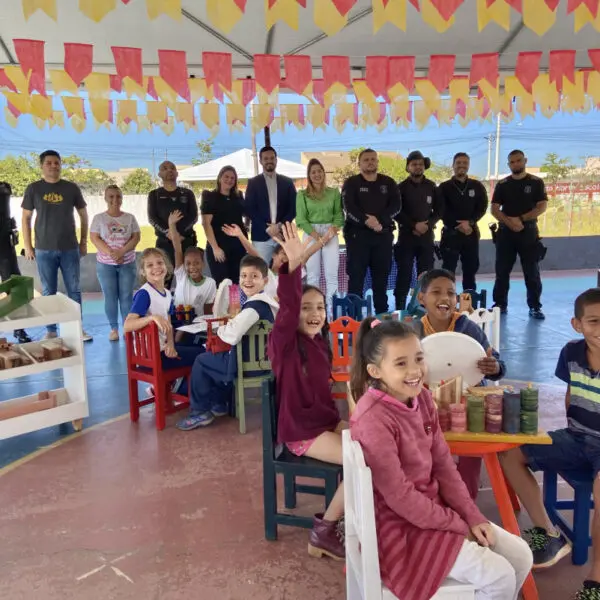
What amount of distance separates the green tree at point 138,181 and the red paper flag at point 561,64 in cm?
1071

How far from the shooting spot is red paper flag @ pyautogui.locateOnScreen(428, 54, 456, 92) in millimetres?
5957

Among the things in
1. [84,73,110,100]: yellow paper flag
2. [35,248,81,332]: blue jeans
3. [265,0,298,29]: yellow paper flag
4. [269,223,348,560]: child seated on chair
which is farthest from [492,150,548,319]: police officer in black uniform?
[269,223,348,560]: child seated on chair

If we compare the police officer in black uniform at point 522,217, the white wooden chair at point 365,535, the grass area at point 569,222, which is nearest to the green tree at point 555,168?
the grass area at point 569,222

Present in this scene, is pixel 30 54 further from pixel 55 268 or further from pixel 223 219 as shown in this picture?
pixel 223 219

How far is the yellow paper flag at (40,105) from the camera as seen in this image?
6.28 meters

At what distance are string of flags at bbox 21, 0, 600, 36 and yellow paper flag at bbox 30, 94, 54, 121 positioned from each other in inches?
110

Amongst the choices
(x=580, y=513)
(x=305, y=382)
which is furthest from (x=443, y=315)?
(x=580, y=513)

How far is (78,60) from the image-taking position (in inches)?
200

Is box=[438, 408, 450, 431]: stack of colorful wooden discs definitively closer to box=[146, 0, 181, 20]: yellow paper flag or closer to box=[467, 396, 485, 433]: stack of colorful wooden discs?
box=[467, 396, 485, 433]: stack of colorful wooden discs

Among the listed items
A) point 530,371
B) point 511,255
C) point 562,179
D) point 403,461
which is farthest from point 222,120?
point 562,179

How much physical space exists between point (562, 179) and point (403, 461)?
11.7m

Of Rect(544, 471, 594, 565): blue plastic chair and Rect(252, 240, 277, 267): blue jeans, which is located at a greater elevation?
Rect(252, 240, 277, 267): blue jeans

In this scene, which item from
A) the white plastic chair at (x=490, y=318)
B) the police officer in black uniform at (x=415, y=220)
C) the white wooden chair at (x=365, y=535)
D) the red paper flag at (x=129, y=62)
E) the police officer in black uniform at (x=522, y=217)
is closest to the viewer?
the white wooden chair at (x=365, y=535)

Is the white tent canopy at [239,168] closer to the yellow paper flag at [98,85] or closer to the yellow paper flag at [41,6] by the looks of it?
the yellow paper flag at [98,85]
